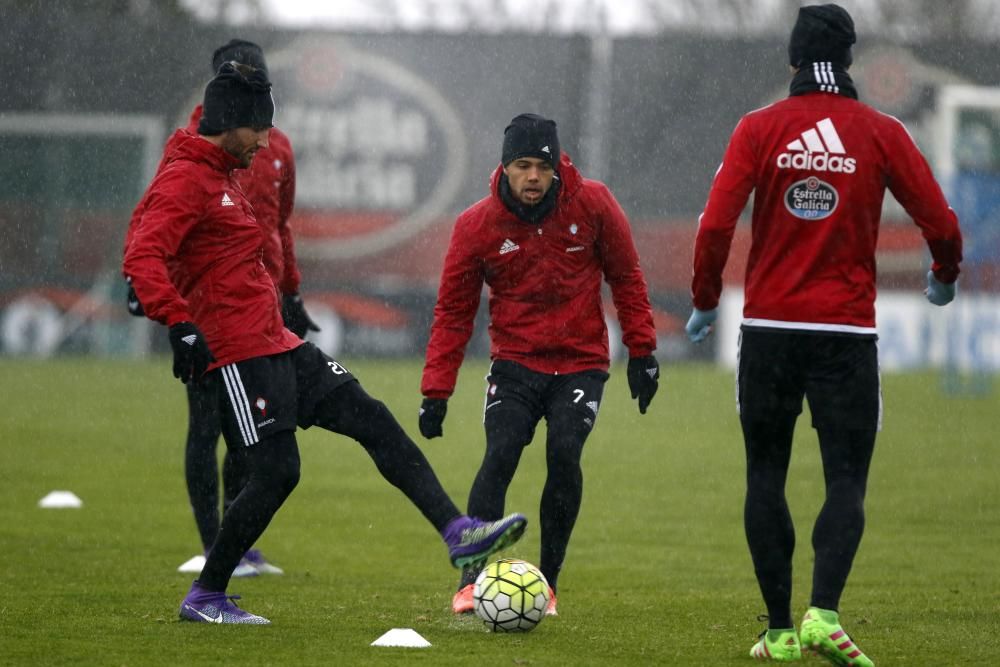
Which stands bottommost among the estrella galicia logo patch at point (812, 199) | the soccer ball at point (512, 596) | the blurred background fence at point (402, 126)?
the soccer ball at point (512, 596)

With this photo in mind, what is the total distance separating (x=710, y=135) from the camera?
93.2ft

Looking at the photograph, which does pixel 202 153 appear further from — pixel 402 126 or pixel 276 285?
pixel 402 126

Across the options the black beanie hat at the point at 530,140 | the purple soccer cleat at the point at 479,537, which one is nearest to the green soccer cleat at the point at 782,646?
the purple soccer cleat at the point at 479,537

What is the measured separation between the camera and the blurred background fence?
27188 millimetres

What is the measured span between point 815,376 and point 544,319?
1586mm

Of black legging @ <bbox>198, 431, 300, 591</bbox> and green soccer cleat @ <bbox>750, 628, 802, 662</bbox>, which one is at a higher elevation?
black legging @ <bbox>198, 431, 300, 591</bbox>

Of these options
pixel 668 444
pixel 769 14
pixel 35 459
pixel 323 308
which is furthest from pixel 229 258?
pixel 769 14

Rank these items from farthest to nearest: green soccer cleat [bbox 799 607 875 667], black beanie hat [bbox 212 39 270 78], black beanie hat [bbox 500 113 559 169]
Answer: black beanie hat [bbox 212 39 270 78], black beanie hat [bbox 500 113 559 169], green soccer cleat [bbox 799 607 875 667]

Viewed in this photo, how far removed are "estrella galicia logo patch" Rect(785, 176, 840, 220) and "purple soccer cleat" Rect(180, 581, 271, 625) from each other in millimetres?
2659

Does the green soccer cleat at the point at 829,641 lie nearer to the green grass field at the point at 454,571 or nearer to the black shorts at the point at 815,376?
the green grass field at the point at 454,571

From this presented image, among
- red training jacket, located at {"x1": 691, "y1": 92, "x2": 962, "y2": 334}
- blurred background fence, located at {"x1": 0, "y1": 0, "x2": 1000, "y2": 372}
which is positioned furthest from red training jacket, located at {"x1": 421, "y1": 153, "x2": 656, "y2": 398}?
blurred background fence, located at {"x1": 0, "y1": 0, "x2": 1000, "y2": 372}

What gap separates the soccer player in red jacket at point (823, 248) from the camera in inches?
227

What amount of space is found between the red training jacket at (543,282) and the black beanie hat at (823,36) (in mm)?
1409

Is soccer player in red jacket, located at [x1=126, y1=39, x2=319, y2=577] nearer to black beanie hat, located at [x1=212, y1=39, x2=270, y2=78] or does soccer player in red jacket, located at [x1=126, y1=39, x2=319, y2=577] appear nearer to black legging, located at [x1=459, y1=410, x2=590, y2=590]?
black beanie hat, located at [x1=212, y1=39, x2=270, y2=78]
